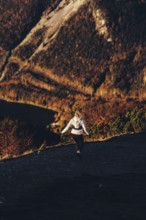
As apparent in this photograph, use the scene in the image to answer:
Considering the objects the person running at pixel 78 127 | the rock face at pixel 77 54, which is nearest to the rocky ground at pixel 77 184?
the person running at pixel 78 127

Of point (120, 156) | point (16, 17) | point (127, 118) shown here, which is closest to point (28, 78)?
point (16, 17)

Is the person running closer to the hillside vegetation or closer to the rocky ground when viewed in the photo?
the rocky ground

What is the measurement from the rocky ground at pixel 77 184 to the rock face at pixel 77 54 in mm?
76248

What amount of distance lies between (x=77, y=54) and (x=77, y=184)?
104 metres

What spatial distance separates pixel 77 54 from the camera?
123562 millimetres

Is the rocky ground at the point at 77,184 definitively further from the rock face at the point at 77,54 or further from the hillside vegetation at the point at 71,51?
the rock face at the point at 77,54

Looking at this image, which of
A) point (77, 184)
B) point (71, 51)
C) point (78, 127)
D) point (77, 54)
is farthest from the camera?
point (71, 51)

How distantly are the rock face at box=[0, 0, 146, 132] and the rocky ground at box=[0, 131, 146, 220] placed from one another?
250 ft

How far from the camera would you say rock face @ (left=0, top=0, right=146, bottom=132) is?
111812 millimetres

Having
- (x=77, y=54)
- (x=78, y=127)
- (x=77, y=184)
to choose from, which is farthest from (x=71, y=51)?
(x=77, y=184)

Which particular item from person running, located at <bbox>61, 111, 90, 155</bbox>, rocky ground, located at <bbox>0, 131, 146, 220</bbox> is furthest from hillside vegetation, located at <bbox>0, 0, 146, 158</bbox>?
person running, located at <bbox>61, 111, 90, 155</bbox>

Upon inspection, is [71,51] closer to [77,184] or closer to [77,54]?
[77,54]

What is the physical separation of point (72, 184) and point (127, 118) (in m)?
21.4

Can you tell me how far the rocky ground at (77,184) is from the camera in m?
17.2
